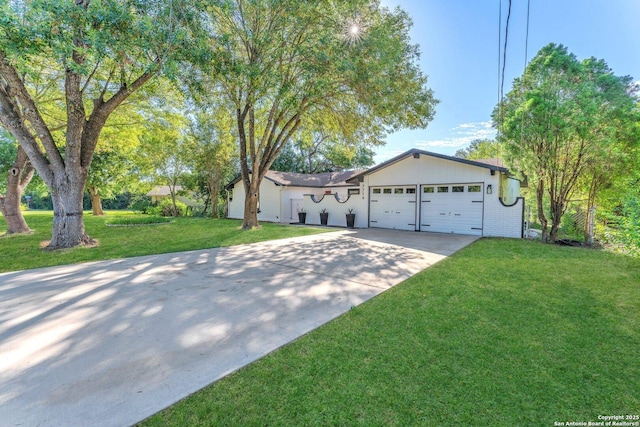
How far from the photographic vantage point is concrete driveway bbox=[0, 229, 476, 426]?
2033 mm

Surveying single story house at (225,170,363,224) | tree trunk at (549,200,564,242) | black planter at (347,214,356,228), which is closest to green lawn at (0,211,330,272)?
black planter at (347,214,356,228)

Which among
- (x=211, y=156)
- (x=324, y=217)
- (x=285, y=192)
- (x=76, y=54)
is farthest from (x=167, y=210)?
(x=76, y=54)

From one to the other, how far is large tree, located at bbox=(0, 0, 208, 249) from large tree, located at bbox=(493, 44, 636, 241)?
31.0 ft

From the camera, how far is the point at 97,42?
5.12 metres

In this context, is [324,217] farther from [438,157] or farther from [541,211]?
[541,211]

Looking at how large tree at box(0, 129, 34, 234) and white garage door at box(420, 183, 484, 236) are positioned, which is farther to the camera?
white garage door at box(420, 183, 484, 236)

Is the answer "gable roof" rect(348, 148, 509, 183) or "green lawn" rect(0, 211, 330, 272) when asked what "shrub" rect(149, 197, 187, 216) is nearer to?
"green lawn" rect(0, 211, 330, 272)

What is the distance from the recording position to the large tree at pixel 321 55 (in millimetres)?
8141

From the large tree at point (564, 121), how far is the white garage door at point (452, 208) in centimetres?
211

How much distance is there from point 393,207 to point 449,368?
1121cm

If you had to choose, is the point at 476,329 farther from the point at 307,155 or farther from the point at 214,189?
the point at 307,155

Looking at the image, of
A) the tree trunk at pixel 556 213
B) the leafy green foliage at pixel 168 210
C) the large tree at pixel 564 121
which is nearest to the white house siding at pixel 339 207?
the large tree at pixel 564 121

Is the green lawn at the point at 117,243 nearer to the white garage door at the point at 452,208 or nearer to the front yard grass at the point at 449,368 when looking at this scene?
the white garage door at the point at 452,208

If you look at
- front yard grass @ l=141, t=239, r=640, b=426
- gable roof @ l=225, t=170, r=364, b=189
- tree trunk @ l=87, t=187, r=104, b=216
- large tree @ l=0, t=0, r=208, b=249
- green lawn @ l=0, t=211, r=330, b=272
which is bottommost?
front yard grass @ l=141, t=239, r=640, b=426
